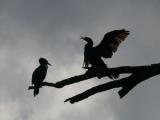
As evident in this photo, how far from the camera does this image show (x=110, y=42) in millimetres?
13305

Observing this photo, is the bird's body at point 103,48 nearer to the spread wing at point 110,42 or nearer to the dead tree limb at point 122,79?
the spread wing at point 110,42

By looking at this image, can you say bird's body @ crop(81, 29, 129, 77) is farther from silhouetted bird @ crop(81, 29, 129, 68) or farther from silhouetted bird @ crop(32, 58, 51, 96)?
silhouetted bird @ crop(32, 58, 51, 96)

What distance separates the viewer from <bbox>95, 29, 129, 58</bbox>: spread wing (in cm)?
1268

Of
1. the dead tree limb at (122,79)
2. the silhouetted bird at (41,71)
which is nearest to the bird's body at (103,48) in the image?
the silhouetted bird at (41,71)

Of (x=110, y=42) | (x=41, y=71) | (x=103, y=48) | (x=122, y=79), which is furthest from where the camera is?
(x=41, y=71)

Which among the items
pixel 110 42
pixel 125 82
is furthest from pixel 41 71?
pixel 125 82

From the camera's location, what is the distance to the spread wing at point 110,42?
1268 centimetres

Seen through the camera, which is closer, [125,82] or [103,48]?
[125,82]

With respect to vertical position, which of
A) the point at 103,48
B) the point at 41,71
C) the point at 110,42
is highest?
the point at 41,71

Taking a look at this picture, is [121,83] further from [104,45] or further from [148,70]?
[104,45]

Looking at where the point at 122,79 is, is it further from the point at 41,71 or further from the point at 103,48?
the point at 41,71

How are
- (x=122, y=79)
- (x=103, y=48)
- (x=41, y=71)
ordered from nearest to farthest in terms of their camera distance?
(x=122, y=79) → (x=103, y=48) → (x=41, y=71)

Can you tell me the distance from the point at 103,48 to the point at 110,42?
700 millimetres

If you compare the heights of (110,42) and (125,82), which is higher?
(110,42)
